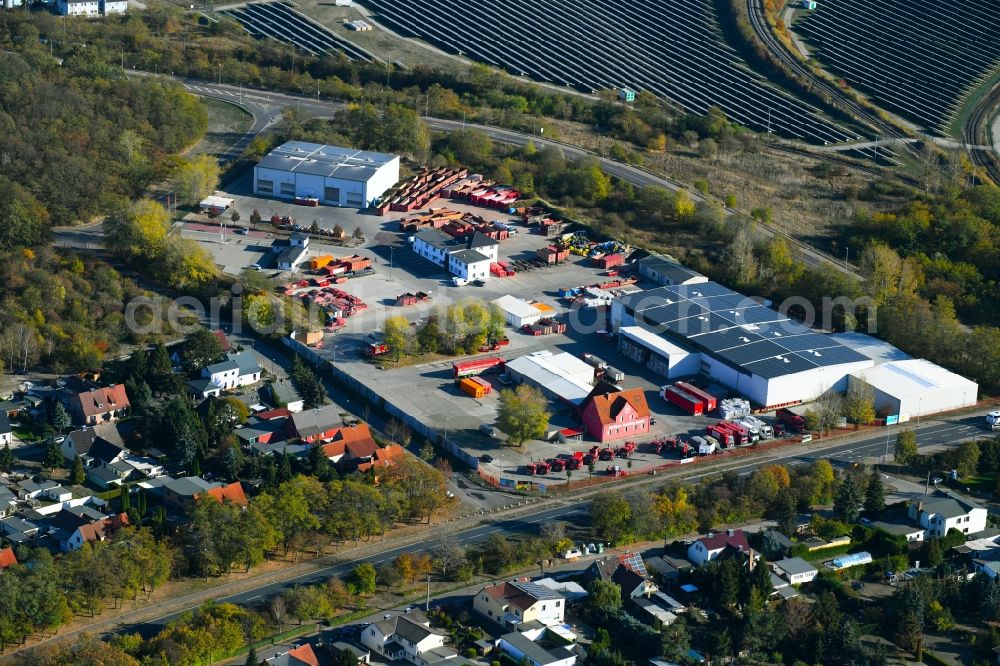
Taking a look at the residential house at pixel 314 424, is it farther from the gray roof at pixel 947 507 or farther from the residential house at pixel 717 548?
the gray roof at pixel 947 507

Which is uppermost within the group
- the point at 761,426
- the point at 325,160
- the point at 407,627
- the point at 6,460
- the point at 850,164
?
the point at 325,160

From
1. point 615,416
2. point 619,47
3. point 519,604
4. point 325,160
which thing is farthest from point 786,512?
point 619,47

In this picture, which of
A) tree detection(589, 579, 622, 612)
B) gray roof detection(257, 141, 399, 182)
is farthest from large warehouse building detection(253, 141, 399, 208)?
tree detection(589, 579, 622, 612)

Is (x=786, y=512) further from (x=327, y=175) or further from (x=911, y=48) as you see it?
(x=911, y=48)

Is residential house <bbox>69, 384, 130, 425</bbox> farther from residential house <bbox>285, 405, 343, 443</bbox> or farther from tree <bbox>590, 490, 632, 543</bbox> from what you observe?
tree <bbox>590, 490, 632, 543</bbox>

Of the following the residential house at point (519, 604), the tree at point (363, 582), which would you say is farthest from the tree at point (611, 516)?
the tree at point (363, 582)

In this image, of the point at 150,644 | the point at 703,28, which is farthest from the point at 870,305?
the point at 703,28
